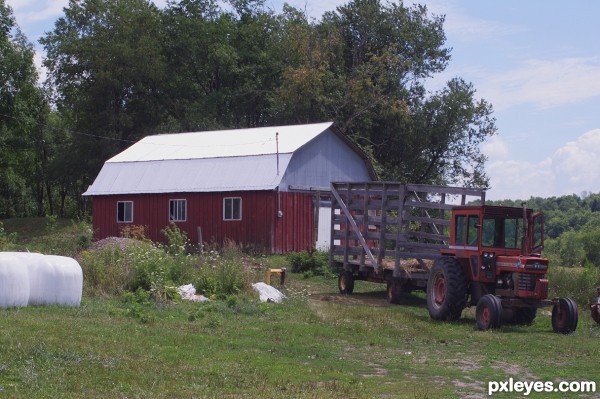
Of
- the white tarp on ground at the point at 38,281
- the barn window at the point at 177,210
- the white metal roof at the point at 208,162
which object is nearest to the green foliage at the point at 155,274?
the white tarp on ground at the point at 38,281

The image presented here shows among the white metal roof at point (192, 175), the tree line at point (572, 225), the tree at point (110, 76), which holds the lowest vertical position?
the tree line at point (572, 225)

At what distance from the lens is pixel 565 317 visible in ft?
56.9

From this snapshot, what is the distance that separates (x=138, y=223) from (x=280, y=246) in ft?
25.1

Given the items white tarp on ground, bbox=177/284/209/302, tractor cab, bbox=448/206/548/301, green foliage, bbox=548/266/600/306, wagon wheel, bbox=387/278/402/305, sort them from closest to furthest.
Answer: tractor cab, bbox=448/206/548/301 → white tarp on ground, bbox=177/284/209/302 → wagon wheel, bbox=387/278/402/305 → green foliage, bbox=548/266/600/306

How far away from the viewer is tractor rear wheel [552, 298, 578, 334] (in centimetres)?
1722

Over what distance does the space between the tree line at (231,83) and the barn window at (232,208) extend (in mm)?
13589

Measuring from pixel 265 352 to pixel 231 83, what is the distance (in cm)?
4623

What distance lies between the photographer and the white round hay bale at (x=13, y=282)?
16.0 metres

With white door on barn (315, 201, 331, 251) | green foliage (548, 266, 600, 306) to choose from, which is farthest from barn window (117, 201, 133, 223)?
green foliage (548, 266, 600, 306)

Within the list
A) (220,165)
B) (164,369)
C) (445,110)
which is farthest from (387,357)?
(445,110)

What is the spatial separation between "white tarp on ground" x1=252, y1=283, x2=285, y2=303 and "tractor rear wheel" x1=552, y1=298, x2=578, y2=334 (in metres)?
6.29

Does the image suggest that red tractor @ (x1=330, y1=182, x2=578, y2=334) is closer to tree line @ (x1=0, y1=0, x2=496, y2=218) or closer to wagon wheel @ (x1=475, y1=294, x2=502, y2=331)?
wagon wheel @ (x1=475, y1=294, x2=502, y2=331)

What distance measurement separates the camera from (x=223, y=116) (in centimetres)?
5653

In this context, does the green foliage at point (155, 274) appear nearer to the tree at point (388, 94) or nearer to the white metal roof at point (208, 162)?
the white metal roof at point (208, 162)
